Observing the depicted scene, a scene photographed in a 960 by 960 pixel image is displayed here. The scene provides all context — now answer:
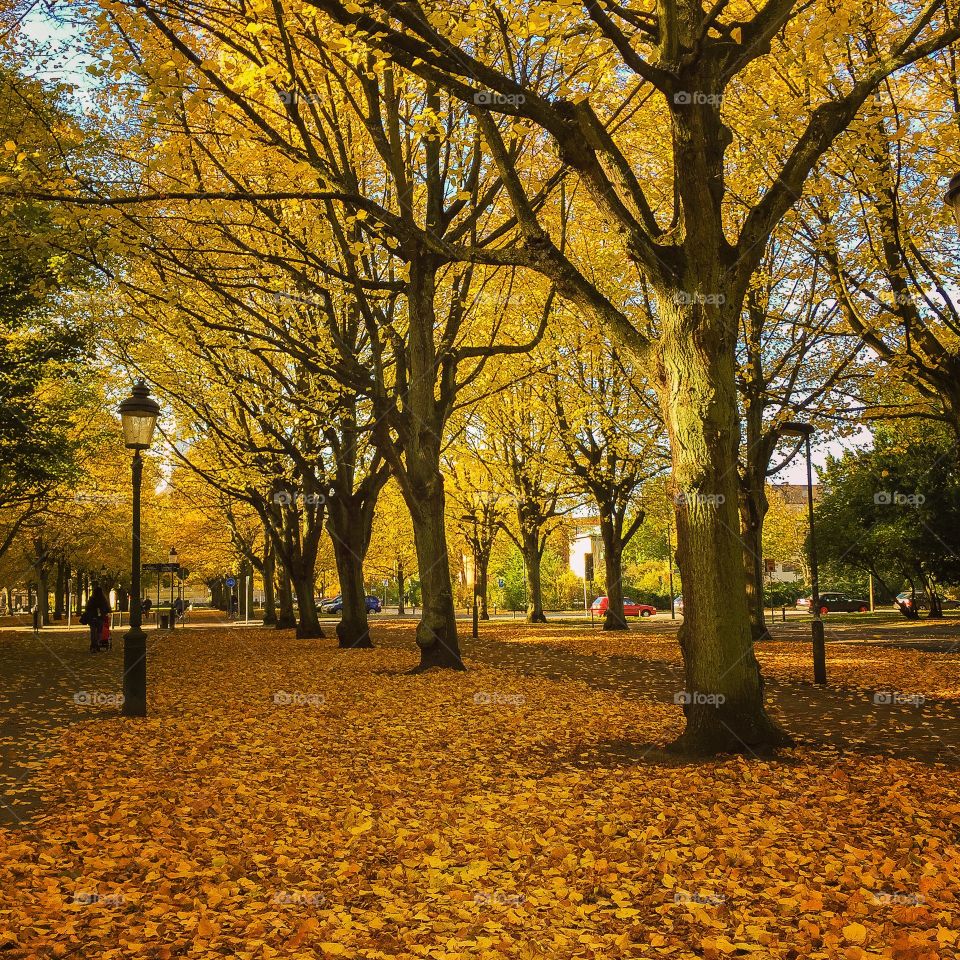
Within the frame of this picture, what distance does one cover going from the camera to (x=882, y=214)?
44.0ft

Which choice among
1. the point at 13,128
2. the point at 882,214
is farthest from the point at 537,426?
the point at 13,128

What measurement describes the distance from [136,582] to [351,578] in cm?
1034

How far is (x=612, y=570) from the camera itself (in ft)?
98.7

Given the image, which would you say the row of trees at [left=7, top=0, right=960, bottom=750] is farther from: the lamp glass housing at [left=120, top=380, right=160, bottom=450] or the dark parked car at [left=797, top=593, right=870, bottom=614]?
the dark parked car at [left=797, top=593, right=870, bottom=614]

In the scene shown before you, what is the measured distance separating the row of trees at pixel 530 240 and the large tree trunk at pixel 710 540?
0.08 ft

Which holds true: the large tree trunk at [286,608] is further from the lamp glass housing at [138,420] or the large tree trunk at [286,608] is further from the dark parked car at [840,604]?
the dark parked car at [840,604]

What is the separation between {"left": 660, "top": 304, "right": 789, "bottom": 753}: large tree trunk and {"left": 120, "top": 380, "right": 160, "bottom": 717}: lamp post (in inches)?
281

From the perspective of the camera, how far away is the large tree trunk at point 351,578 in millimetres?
21750

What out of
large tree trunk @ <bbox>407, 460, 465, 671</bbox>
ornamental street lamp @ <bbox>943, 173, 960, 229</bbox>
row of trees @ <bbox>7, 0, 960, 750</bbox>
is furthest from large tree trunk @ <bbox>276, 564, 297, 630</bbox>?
ornamental street lamp @ <bbox>943, 173, 960, 229</bbox>

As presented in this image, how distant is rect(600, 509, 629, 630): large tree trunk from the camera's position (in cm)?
2977

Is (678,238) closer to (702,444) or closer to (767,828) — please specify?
(702,444)

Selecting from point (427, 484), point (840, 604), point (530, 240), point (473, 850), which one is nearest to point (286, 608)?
point (427, 484)

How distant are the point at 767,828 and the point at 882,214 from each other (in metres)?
11.4

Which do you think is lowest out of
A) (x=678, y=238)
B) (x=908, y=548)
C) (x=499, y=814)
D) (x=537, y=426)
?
(x=499, y=814)
